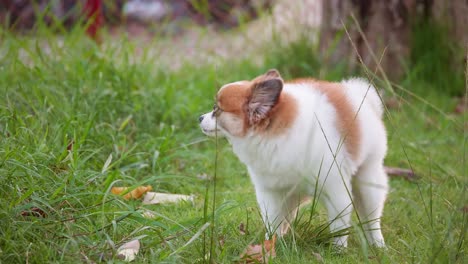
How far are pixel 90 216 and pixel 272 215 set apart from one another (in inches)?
37.4

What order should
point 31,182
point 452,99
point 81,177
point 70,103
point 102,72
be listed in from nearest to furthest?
1. point 31,182
2. point 81,177
3. point 70,103
4. point 102,72
5. point 452,99

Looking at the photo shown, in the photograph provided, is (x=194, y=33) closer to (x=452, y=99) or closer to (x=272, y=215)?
(x=452, y=99)

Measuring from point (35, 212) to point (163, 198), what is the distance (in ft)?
3.75

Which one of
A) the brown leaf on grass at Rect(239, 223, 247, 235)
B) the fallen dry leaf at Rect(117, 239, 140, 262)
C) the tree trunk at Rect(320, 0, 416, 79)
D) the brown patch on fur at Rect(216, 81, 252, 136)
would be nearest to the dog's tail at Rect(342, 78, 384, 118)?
the brown patch on fur at Rect(216, 81, 252, 136)

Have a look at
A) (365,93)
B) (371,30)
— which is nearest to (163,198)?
(365,93)

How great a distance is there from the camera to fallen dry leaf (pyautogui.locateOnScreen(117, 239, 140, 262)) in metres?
2.97

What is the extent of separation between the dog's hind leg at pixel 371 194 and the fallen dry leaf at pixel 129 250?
131cm

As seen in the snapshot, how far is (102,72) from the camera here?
17.4ft

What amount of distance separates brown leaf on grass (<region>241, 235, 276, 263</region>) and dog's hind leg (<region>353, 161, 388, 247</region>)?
0.69 metres

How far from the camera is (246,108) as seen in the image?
3.40m

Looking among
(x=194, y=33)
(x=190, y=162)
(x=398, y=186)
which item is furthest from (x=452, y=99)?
(x=194, y=33)

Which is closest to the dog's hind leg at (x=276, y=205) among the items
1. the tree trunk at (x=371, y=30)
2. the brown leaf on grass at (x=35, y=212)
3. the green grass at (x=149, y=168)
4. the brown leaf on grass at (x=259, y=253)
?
the green grass at (x=149, y=168)

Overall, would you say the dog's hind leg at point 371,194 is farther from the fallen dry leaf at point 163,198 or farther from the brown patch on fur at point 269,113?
the fallen dry leaf at point 163,198

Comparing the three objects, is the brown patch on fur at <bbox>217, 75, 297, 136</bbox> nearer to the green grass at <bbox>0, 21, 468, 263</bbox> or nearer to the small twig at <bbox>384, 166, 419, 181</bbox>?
the green grass at <bbox>0, 21, 468, 263</bbox>
